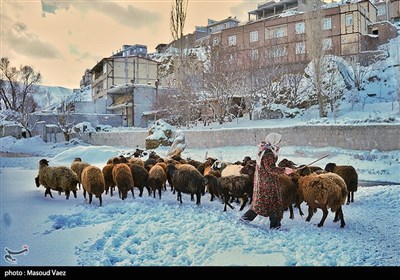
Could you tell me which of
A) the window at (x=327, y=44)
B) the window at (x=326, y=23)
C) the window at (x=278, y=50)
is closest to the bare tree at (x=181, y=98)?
the window at (x=278, y=50)

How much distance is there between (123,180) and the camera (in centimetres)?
365

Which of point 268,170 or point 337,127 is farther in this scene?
point 337,127

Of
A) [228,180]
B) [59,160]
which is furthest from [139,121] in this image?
[228,180]

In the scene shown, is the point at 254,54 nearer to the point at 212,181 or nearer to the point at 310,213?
the point at 212,181

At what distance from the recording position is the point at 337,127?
15.2ft

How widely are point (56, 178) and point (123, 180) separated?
0.67 m

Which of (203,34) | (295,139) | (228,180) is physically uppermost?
(203,34)

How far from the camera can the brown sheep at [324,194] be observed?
267 cm

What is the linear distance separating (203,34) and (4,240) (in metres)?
3.07

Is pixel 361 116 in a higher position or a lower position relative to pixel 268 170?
higher

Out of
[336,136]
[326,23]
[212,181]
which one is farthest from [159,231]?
[326,23]

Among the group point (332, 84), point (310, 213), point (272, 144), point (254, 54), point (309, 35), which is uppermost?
point (254, 54)
